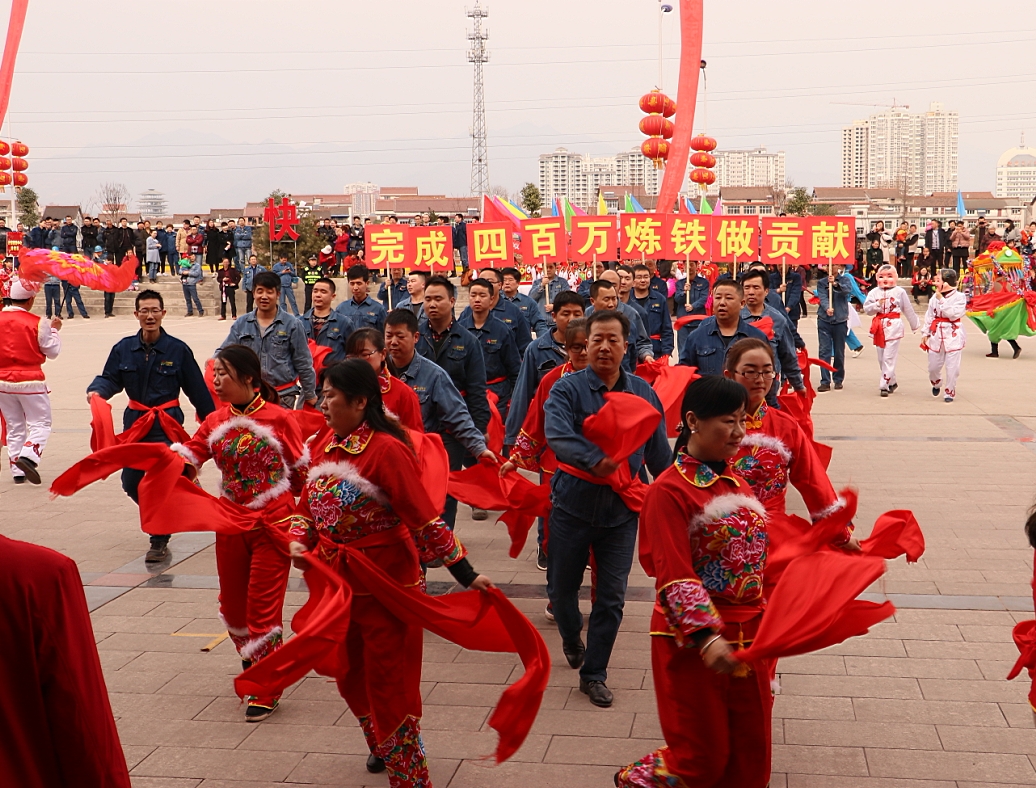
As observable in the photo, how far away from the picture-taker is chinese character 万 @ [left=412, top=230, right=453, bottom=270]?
12711 mm

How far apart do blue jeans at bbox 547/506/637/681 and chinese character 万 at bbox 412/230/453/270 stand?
326 inches

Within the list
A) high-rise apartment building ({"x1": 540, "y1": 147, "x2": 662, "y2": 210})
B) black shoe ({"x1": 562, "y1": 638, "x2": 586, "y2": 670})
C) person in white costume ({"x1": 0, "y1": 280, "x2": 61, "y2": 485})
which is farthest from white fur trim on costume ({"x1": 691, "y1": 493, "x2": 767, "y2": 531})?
high-rise apartment building ({"x1": 540, "y1": 147, "x2": 662, "y2": 210})

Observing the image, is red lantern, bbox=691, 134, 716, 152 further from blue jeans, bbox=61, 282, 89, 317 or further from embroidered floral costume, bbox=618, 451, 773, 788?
embroidered floral costume, bbox=618, 451, 773, 788

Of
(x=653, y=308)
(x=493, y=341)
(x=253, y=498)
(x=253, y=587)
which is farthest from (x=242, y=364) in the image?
(x=653, y=308)

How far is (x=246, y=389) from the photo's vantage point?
15.8 feet

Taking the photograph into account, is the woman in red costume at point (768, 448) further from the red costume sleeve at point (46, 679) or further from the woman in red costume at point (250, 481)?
the red costume sleeve at point (46, 679)

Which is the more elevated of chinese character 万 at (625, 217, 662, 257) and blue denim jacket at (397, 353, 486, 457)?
chinese character 万 at (625, 217, 662, 257)

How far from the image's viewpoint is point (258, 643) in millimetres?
4715

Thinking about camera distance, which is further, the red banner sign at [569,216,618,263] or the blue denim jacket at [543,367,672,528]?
the red banner sign at [569,216,618,263]

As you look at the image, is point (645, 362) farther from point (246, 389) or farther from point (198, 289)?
point (198, 289)

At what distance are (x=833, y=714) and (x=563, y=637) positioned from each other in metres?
1.26

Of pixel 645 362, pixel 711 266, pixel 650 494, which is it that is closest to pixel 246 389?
pixel 650 494

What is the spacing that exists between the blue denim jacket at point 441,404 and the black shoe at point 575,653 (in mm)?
1038

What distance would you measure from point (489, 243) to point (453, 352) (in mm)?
5895
